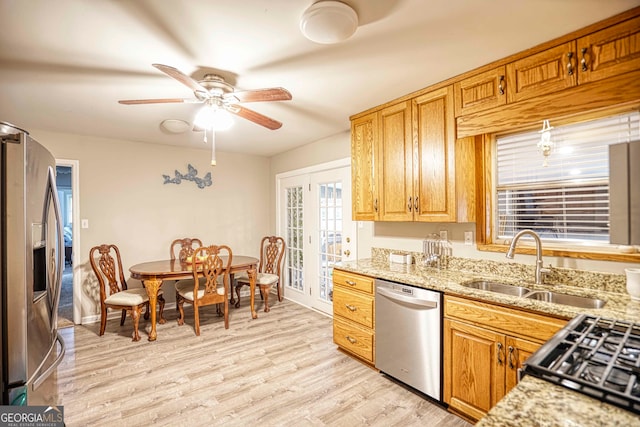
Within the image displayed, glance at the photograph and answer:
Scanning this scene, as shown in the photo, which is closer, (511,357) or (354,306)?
(511,357)

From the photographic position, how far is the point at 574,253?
2.00 meters

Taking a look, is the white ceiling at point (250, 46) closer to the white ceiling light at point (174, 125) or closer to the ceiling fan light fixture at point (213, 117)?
the ceiling fan light fixture at point (213, 117)

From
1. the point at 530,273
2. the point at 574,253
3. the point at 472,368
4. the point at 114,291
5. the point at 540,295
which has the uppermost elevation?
the point at 574,253

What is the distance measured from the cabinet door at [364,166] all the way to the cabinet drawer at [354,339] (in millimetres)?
1051

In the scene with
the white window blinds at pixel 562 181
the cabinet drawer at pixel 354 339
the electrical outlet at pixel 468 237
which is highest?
the white window blinds at pixel 562 181

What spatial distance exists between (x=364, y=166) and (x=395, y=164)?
0.39 m

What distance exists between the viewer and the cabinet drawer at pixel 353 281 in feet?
8.80

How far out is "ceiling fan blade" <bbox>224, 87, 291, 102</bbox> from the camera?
2080mm

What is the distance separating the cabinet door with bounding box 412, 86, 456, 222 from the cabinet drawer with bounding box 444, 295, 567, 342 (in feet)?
2.28

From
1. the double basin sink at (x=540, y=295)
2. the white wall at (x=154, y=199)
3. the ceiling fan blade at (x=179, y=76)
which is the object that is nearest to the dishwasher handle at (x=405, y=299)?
the double basin sink at (x=540, y=295)

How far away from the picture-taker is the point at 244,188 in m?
5.18

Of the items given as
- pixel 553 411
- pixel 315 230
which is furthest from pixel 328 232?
pixel 553 411

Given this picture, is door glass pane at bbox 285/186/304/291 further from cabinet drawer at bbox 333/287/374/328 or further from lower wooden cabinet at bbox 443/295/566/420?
lower wooden cabinet at bbox 443/295/566/420

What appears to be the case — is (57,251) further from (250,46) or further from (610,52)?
(610,52)
